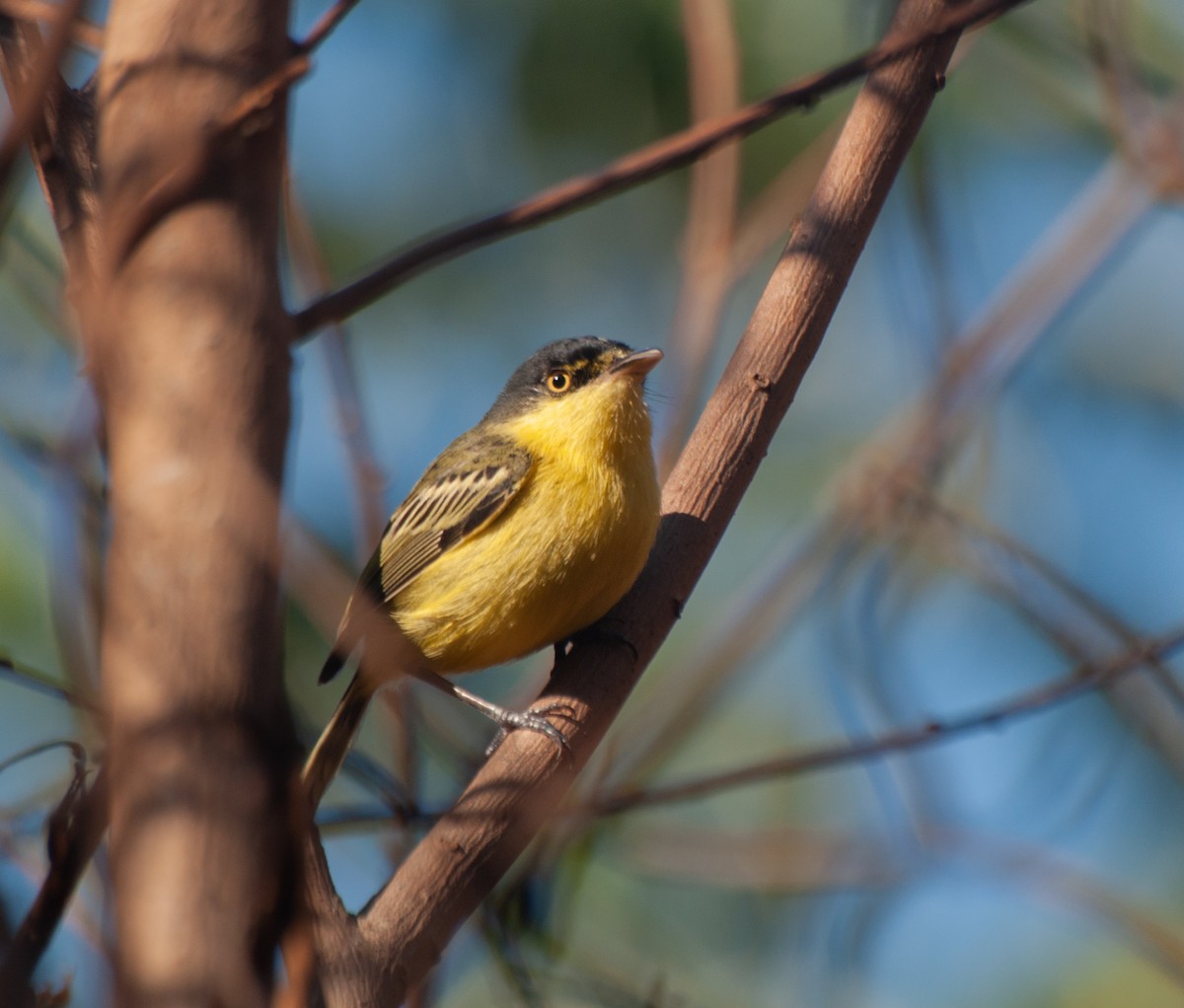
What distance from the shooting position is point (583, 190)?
153cm

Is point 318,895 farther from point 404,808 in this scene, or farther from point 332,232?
point 332,232

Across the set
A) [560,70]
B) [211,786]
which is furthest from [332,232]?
[211,786]

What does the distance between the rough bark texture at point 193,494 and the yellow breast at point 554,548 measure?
287 centimetres

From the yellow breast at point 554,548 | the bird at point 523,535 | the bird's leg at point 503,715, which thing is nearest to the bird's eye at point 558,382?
the bird at point 523,535

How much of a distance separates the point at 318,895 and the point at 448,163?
9036 mm

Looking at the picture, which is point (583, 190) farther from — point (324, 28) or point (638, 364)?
point (638, 364)

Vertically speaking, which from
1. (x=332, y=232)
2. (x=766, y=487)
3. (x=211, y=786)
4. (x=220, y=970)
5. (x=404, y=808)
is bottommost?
(x=766, y=487)

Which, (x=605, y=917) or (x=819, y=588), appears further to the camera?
(x=605, y=917)

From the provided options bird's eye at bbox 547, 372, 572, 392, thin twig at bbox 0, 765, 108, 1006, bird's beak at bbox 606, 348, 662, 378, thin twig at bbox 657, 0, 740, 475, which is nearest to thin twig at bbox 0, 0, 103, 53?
thin twig at bbox 0, 765, 108, 1006

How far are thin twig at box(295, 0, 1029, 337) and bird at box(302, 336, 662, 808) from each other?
2.52 m

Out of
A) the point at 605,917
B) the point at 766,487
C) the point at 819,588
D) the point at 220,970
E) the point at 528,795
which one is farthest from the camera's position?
the point at 766,487

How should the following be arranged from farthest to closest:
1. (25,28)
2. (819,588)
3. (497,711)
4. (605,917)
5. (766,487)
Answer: (766,487) < (605,917) < (819,588) < (497,711) < (25,28)

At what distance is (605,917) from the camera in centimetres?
809

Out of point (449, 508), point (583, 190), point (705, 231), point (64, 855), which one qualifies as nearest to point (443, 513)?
point (449, 508)
